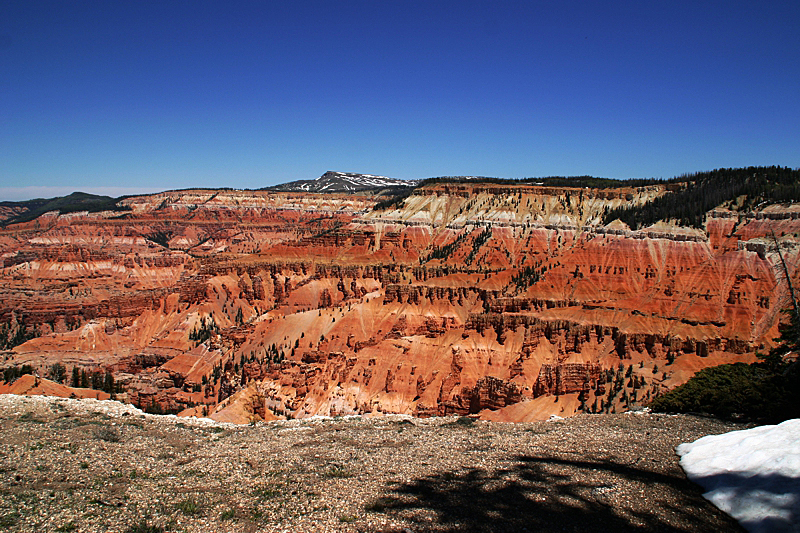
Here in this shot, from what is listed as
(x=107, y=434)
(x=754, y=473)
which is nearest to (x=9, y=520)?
(x=107, y=434)

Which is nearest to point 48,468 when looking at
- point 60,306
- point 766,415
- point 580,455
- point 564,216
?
point 580,455

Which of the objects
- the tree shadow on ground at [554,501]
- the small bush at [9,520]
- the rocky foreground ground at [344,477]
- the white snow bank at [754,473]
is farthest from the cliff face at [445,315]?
the tree shadow on ground at [554,501]

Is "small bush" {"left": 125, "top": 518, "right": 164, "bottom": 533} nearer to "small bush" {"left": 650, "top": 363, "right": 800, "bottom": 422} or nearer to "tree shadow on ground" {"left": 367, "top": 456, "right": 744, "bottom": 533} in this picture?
"tree shadow on ground" {"left": 367, "top": 456, "right": 744, "bottom": 533}

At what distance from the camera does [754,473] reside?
53.8 feet

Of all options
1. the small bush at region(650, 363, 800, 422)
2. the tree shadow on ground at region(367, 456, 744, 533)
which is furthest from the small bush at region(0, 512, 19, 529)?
the small bush at region(650, 363, 800, 422)

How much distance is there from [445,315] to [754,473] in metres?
60.4

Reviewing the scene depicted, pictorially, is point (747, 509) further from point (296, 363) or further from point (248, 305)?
point (248, 305)

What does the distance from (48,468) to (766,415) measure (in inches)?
1265

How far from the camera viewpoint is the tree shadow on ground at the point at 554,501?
48.4ft

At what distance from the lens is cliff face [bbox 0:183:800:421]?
54.8 meters

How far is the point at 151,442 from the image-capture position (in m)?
24.5

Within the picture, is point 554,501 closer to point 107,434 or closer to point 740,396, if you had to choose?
point 740,396

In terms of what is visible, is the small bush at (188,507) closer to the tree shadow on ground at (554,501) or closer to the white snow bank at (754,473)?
the tree shadow on ground at (554,501)

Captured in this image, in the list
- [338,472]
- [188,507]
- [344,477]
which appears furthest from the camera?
[338,472]
